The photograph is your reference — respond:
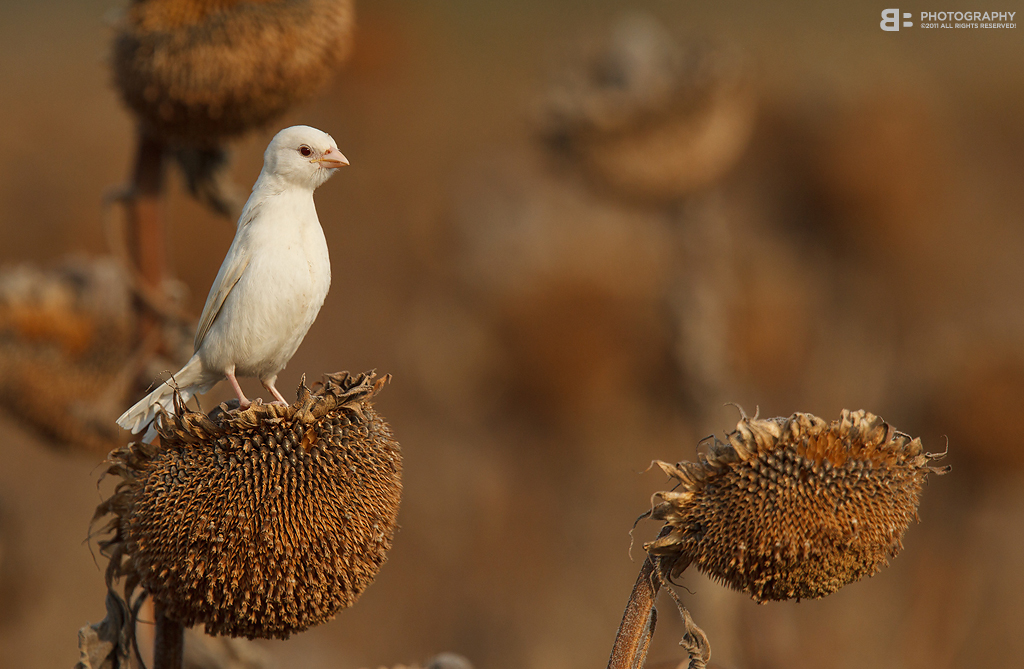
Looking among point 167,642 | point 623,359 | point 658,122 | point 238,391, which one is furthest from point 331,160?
point 623,359

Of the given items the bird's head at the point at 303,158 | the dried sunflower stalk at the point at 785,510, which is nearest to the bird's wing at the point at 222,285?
the bird's head at the point at 303,158

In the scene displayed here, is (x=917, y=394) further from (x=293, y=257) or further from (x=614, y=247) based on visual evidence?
(x=293, y=257)

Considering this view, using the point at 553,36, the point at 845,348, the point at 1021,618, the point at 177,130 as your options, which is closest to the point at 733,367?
the point at 845,348

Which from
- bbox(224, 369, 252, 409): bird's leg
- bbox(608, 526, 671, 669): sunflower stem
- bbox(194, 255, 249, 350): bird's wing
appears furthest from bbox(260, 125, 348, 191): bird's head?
bbox(608, 526, 671, 669): sunflower stem

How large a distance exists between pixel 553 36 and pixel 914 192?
15.0 meters

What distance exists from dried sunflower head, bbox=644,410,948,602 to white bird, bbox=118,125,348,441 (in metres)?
1.32

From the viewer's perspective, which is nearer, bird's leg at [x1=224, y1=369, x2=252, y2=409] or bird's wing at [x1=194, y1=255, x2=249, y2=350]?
bird's leg at [x1=224, y1=369, x2=252, y2=409]

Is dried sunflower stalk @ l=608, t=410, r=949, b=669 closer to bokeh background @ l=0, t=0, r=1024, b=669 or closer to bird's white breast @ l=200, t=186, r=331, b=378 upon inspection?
bird's white breast @ l=200, t=186, r=331, b=378

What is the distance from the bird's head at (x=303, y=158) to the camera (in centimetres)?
312

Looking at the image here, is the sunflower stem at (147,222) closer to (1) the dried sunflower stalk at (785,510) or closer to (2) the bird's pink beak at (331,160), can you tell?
(2) the bird's pink beak at (331,160)

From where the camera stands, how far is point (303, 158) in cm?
312

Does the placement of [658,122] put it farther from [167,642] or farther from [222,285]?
[167,642]

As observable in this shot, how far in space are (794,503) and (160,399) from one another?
205 centimetres

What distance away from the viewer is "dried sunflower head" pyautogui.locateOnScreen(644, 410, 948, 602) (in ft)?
8.51
